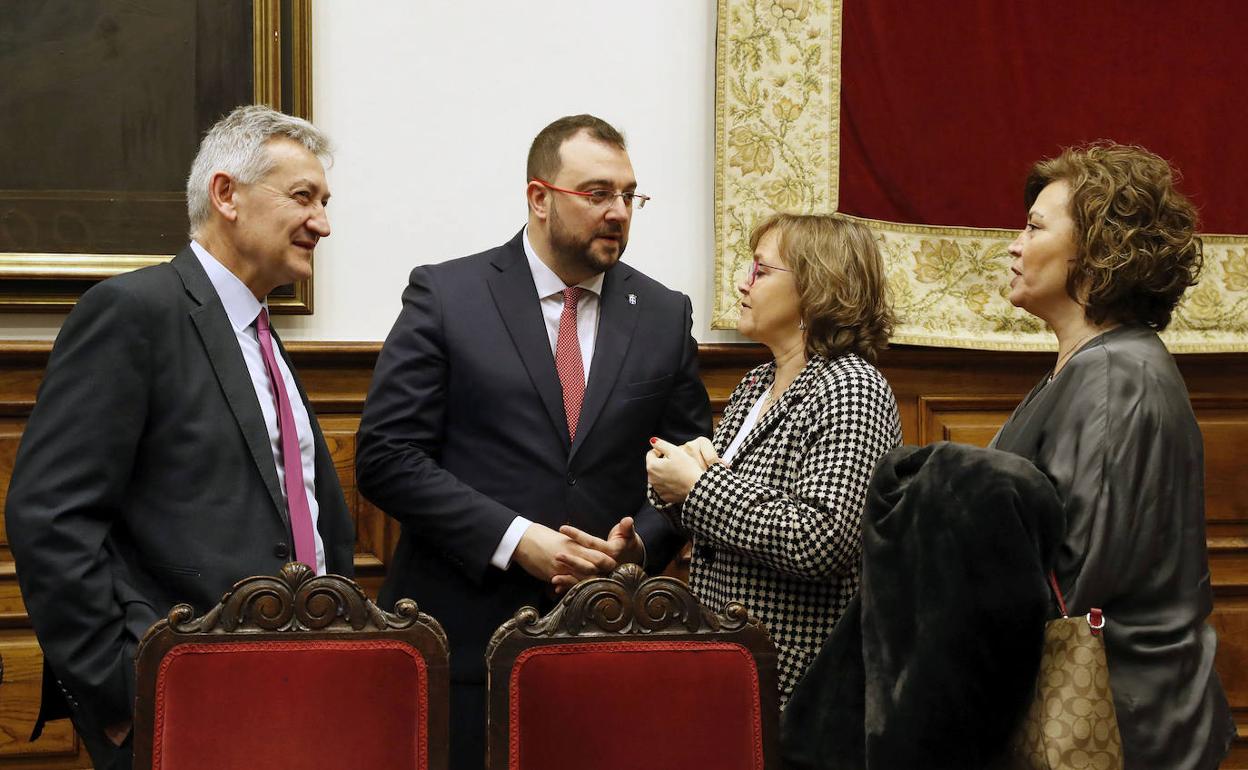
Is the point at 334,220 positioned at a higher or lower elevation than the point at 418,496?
higher

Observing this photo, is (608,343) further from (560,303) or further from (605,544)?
(605,544)

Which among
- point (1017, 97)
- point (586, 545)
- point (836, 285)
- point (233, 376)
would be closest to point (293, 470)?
point (233, 376)

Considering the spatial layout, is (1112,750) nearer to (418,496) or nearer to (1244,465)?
(418,496)

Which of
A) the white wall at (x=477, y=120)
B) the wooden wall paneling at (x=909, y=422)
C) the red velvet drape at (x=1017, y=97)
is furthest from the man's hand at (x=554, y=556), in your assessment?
the red velvet drape at (x=1017, y=97)

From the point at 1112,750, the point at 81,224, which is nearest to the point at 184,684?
the point at 1112,750

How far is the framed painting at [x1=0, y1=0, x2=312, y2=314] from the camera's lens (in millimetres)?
3043

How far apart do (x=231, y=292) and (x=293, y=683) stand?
76 centimetres

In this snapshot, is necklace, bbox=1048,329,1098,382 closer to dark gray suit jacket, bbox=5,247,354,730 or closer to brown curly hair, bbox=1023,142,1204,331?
brown curly hair, bbox=1023,142,1204,331

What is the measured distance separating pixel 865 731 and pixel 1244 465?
2.20 metres

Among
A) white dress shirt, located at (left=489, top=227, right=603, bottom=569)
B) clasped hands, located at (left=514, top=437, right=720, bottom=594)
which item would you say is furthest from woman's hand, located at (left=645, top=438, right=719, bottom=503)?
white dress shirt, located at (left=489, top=227, right=603, bottom=569)

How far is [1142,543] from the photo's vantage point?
71.7 inches

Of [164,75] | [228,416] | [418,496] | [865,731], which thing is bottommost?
Result: [865,731]

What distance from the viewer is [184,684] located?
5.83 feet

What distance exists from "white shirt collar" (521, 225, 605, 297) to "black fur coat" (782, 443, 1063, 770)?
1.06m
